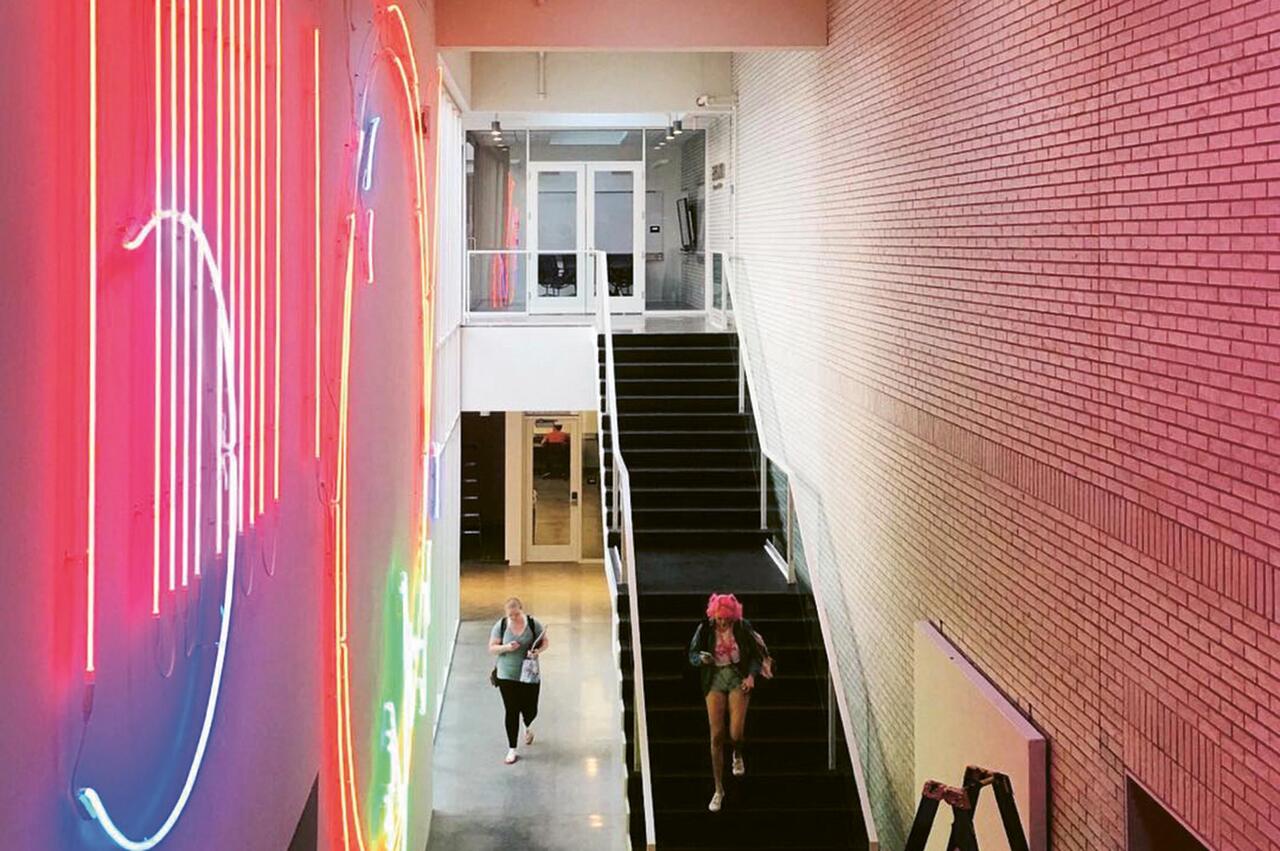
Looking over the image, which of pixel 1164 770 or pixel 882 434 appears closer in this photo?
pixel 1164 770

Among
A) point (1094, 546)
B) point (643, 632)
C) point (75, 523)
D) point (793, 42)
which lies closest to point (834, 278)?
point (793, 42)

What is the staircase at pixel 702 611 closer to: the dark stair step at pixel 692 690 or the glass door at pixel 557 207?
the dark stair step at pixel 692 690

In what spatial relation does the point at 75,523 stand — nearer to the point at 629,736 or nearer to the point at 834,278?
the point at 629,736

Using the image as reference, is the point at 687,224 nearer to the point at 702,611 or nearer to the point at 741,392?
the point at 741,392

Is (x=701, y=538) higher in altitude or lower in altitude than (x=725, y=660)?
higher

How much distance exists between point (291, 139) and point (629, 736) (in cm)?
639

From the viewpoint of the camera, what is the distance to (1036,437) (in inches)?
256

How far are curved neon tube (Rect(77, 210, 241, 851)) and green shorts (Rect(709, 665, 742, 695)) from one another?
563cm

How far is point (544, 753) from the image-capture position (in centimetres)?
1354

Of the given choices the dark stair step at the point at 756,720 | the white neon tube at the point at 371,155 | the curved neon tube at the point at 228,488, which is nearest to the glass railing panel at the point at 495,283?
the dark stair step at the point at 756,720

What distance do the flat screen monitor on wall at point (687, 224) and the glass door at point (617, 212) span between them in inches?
24.7

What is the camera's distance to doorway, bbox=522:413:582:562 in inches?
927

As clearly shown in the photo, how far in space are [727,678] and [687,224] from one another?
13.7 meters

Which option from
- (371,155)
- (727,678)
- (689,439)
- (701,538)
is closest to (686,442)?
(689,439)
